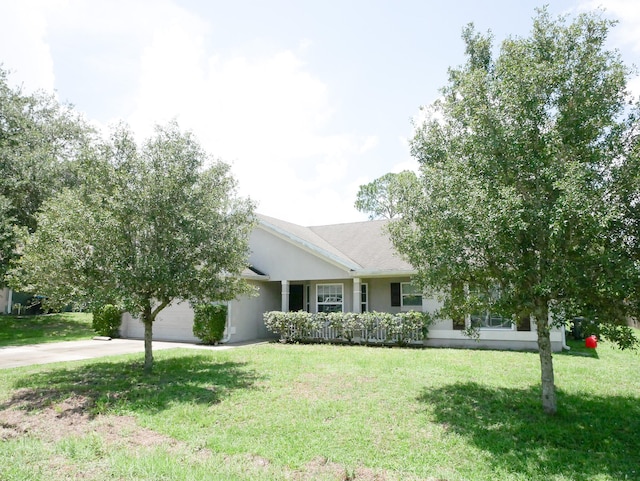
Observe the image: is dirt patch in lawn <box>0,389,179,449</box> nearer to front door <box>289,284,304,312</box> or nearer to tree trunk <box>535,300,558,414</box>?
tree trunk <box>535,300,558,414</box>

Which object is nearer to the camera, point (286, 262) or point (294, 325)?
point (294, 325)

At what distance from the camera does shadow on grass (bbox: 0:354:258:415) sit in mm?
7769

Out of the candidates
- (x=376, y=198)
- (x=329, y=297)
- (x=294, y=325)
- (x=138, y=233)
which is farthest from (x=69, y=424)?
(x=376, y=198)

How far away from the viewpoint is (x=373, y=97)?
→ 43.3ft

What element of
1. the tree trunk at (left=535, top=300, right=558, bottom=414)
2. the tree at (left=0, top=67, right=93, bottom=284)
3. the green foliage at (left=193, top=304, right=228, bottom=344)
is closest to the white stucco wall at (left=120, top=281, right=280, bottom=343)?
the green foliage at (left=193, top=304, right=228, bottom=344)

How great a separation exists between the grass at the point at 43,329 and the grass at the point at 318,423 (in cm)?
800

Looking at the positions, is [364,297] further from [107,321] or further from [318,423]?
[318,423]

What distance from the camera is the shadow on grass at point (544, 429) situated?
522cm

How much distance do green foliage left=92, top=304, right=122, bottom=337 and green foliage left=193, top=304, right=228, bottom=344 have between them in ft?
15.9

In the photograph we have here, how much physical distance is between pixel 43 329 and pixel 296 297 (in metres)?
12.7

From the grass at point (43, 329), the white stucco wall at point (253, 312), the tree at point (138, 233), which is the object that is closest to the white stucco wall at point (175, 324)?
the white stucco wall at point (253, 312)

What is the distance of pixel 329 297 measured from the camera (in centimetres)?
1839

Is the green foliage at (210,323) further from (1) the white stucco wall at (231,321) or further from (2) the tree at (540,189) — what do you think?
(2) the tree at (540,189)

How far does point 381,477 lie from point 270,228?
14.1 metres
